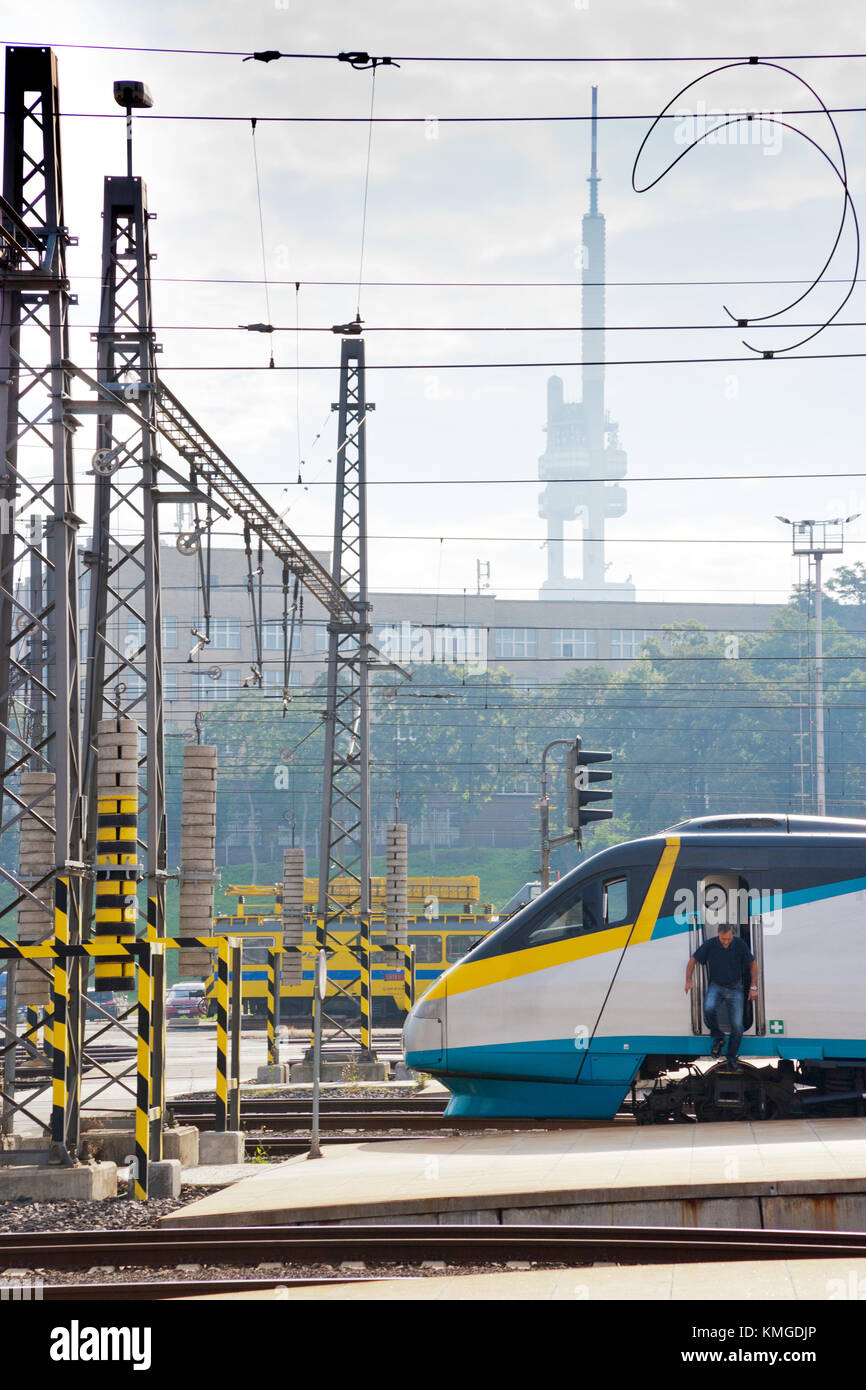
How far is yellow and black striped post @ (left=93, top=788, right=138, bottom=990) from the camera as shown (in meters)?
12.6

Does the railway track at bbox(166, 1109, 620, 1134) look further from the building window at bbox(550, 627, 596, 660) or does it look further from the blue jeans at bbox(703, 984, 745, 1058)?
the building window at bbox(550, 627, 596, 660)

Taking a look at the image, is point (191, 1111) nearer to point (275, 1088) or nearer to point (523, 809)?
point (275, 1088)

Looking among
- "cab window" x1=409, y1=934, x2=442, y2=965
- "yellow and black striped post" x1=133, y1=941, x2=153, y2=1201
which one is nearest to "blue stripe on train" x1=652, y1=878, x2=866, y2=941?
"yellow and black striped post" x1=133, y1=941, x2=153, y2=1201

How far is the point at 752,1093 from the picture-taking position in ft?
46.0

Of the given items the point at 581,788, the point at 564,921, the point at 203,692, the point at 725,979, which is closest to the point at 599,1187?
the point at 725,979

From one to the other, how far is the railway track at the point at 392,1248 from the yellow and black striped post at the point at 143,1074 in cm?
210

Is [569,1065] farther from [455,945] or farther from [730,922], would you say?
[455,945]

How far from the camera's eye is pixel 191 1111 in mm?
18172

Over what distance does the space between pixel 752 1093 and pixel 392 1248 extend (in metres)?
6.31

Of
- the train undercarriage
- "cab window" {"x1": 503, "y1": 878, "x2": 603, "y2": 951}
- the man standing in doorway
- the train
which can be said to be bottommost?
the train

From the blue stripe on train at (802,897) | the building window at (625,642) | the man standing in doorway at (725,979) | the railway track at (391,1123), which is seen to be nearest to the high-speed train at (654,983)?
the blue stripe on train at (802,897)

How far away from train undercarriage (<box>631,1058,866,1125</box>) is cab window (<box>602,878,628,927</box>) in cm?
137

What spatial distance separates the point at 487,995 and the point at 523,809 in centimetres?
7096
